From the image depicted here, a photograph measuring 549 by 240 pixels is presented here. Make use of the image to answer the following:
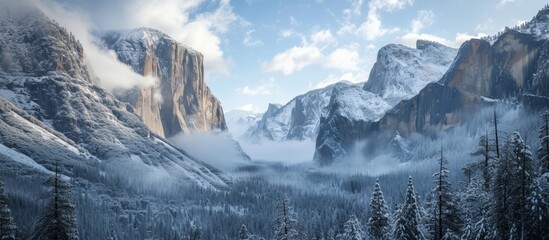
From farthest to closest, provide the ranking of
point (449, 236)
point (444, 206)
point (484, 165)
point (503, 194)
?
1. point (444, 206)
2. point (484, 165)
3. point (449, 236)
4. point (503, 194)

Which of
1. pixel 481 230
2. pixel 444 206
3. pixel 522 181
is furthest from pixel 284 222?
pixel 522 181

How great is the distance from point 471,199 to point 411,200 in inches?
223

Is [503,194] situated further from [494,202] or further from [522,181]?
[522,181]

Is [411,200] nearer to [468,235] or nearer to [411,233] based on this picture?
[411,233]

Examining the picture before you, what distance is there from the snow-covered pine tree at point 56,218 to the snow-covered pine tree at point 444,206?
29770 mm

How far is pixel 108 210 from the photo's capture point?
7490 inches

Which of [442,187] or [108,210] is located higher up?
[442,187]

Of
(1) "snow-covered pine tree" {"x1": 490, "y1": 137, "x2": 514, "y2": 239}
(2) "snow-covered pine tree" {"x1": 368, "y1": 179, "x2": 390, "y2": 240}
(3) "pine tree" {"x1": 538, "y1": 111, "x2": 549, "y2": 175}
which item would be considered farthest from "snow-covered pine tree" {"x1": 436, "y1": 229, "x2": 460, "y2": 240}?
(2) "snow-covered pine tree" {"x1": 368, "y1": 179, "x2": 390, "y2": 240}

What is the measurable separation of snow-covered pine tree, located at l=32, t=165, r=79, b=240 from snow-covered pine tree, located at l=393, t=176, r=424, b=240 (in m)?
28.2

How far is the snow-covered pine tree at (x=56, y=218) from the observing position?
3688cm

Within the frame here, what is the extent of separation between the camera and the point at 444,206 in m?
42.2

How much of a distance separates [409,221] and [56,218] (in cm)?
3040

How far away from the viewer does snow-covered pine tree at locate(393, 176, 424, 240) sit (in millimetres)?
45031

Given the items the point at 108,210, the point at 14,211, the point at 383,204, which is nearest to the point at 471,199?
the point at 383,204
